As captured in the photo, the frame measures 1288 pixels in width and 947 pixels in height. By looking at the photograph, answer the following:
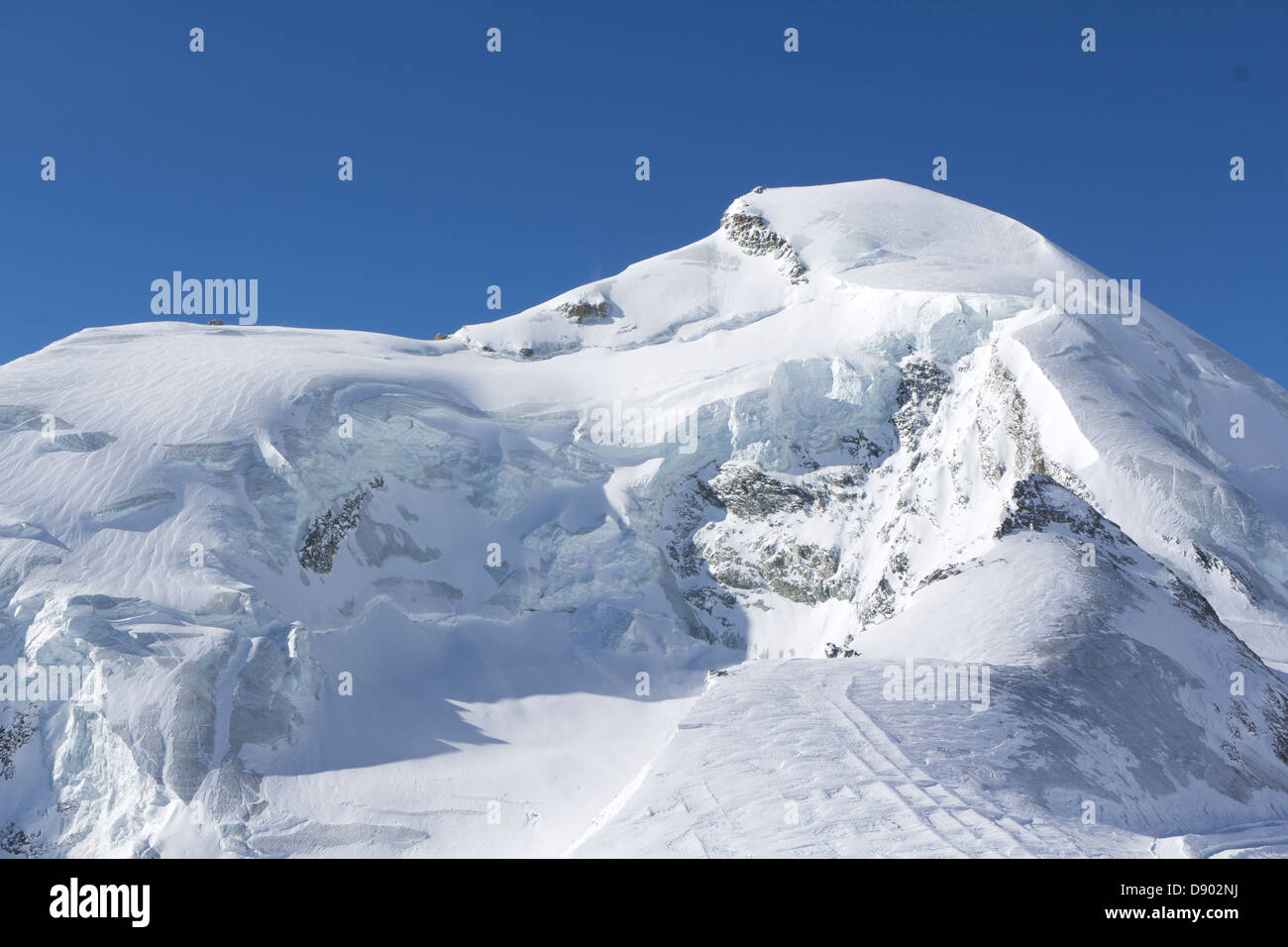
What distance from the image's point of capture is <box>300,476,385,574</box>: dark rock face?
45.9 m

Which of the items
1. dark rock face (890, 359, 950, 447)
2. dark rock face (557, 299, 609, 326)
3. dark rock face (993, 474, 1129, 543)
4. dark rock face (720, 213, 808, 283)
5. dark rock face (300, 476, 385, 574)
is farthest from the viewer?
dark rock face (557, 299, 609, 326)

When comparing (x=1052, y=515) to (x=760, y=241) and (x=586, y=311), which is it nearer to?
(x=586, y=311)

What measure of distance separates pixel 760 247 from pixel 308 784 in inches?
1713

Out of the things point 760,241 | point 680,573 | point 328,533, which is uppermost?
point 760,241

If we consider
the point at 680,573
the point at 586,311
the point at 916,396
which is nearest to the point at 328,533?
the point at 680,573

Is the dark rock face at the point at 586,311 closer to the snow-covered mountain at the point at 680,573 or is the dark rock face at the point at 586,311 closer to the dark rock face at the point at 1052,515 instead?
the snow-covered mountain at the point at 680,573

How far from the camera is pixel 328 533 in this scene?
47.0m

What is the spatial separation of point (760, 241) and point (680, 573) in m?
25.8

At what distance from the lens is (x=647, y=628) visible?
47.8 m

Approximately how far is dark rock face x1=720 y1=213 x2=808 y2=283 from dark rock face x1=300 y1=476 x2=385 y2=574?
97.0 feet

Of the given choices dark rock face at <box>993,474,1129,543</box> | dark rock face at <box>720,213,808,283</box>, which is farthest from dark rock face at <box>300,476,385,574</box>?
dark rock face at <box>720,213,808,283</box>

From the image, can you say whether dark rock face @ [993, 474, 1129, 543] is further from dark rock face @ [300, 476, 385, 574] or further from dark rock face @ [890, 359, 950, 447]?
dark rock face @ [300, 476, 385, 574]
